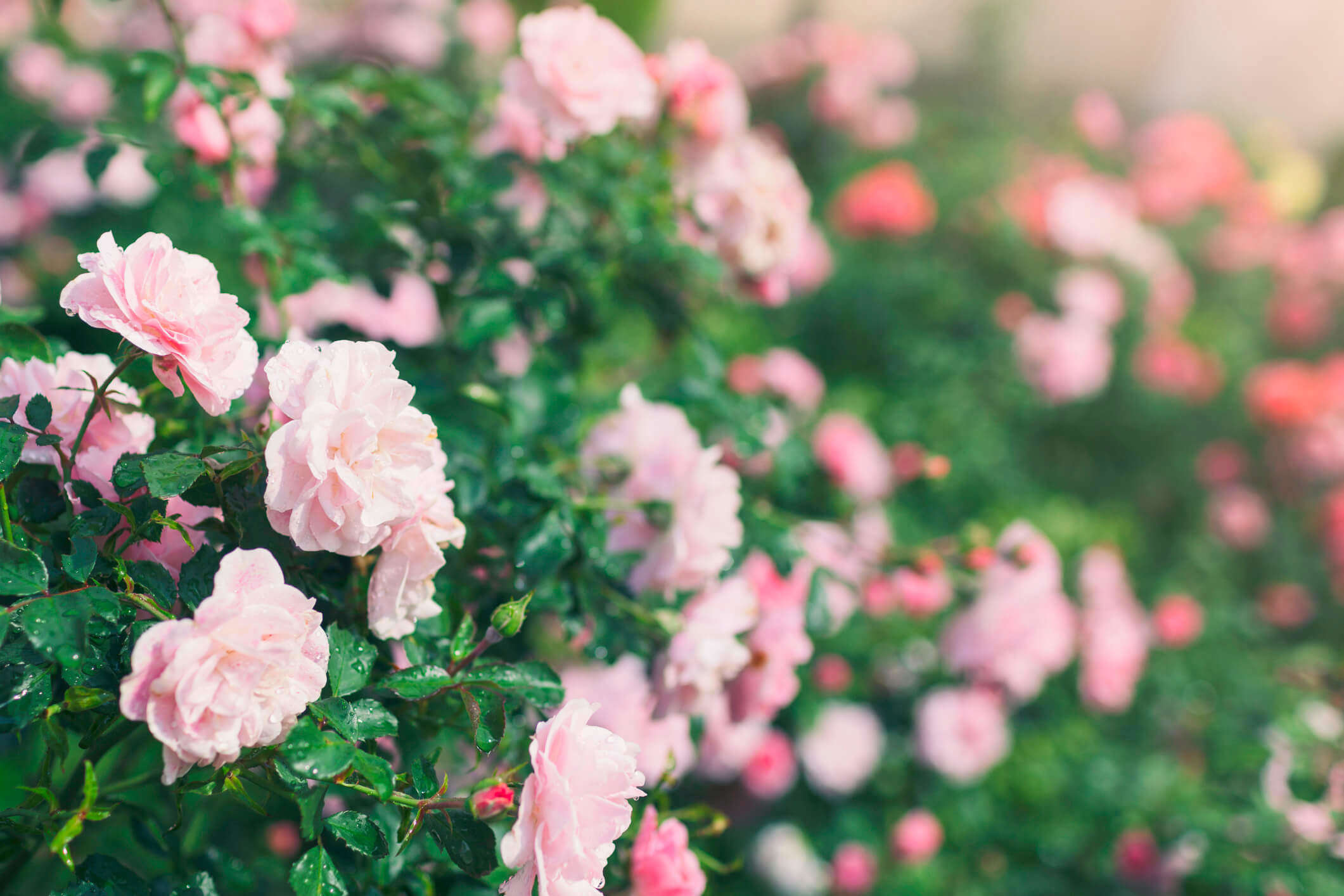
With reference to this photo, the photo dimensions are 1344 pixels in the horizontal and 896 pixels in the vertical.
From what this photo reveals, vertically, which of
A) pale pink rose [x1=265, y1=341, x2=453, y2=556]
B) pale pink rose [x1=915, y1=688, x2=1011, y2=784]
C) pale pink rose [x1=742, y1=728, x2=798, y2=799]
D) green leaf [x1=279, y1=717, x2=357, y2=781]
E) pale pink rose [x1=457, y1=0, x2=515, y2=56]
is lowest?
pale pink rose [x1=742, y1=728, x2=798, y2=799]

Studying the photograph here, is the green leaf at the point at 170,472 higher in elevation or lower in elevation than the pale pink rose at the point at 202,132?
higher

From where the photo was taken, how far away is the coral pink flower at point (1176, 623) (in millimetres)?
2215

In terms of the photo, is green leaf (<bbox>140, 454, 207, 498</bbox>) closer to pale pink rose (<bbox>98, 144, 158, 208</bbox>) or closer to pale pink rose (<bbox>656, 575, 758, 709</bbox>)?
pale pink rose (<bbox>656, 575, 758, 709</bbox>)

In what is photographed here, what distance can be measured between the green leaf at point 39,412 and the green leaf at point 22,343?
8 centimetres

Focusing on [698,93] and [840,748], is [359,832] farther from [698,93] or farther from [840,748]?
[840,748]

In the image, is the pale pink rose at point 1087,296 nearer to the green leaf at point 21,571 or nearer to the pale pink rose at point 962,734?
the pale pink rose at point 962,734

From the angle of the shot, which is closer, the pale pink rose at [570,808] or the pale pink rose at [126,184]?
the pale pink rose at [570,808]

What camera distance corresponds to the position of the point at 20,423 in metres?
0.72

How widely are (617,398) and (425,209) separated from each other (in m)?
0.33

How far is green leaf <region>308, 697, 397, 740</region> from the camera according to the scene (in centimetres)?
60

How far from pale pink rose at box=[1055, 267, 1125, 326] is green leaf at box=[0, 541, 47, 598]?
253 centimetres

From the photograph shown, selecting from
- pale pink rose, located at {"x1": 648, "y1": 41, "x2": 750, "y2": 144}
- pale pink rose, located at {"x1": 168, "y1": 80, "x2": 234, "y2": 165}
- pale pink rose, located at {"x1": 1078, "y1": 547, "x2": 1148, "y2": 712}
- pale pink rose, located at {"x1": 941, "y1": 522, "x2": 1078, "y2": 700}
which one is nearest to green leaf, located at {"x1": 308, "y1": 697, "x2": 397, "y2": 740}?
pale pink rose, located at {"x1": 168, "y1": 80, "x2": 234, "y2": 165}

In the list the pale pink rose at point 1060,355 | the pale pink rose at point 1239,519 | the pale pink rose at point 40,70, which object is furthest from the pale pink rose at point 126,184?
the pale pink rose at point 1239,519

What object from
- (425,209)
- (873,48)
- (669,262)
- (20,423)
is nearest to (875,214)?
(873,48)
